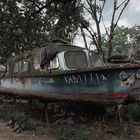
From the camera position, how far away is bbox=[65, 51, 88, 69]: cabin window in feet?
39.3

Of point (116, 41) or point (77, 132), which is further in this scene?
point (116, 41)

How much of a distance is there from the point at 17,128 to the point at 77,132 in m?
2.67

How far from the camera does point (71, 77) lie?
10.5 m

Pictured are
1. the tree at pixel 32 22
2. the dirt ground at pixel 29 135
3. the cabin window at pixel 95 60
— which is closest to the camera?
the dirt ground at pixel 29 135

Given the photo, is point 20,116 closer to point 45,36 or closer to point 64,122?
point 64,122

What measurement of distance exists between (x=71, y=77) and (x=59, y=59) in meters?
1.61

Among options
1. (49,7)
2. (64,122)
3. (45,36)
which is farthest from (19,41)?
(64,122)

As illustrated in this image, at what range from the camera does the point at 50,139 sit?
9.89 m

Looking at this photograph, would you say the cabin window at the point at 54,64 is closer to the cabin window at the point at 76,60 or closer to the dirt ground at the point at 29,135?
the cabin window at the point at 76,60

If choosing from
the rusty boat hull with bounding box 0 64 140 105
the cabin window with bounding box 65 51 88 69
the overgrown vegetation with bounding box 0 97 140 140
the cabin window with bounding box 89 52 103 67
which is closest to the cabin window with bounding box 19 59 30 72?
the overgrown vegetation with bounding box 0 97 140 140

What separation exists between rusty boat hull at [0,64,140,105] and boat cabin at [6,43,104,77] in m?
0.48

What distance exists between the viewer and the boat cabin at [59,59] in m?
Result: 11.9

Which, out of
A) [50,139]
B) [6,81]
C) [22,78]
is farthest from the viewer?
[6,81]

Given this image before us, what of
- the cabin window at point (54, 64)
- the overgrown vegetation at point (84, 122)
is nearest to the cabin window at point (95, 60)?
the cabin window at point (54, 64)
